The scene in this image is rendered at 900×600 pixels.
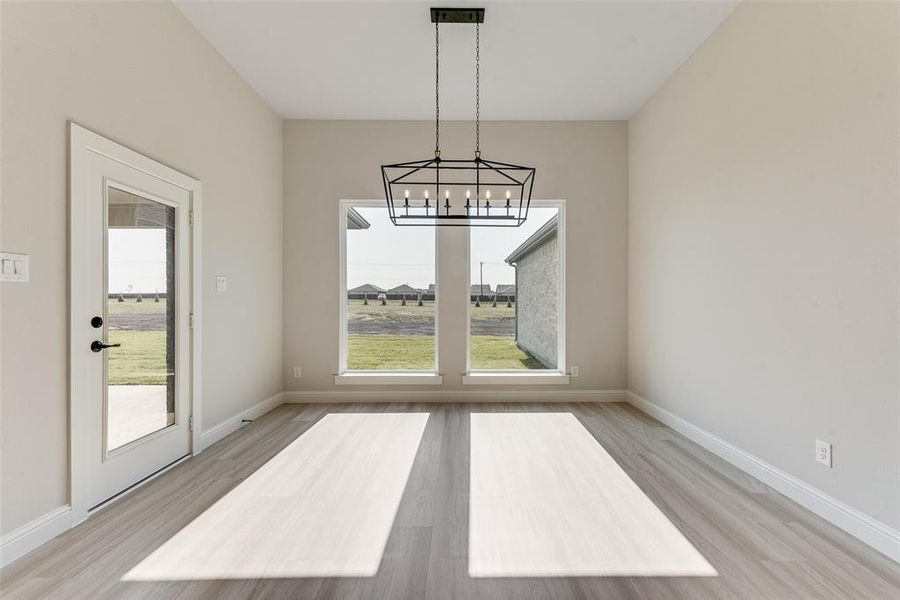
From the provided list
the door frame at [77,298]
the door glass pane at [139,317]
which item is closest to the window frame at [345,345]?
the door glass pane at [139,317]

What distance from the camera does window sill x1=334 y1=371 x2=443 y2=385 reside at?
4.58 metres

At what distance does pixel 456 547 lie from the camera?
1.92 metres

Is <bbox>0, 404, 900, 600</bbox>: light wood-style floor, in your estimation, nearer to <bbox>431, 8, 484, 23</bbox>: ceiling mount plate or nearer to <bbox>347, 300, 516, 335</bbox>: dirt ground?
<bbox>347, 300, 516, 335</bbox>: dirt ground

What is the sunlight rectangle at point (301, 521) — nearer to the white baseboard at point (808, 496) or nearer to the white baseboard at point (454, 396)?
the white baseboard at point (454, 396)

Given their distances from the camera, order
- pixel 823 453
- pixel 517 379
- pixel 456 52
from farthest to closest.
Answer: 1. pixel 517 379
2. pixel 456 52
3. pixel 823 453

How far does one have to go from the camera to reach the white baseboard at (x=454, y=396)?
4.57 m

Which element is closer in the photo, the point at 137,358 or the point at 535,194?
the point at 137,358

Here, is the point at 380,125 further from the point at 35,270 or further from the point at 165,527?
the point at 165,527

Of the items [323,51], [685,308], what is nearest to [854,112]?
[685,308]

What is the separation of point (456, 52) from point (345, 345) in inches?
127

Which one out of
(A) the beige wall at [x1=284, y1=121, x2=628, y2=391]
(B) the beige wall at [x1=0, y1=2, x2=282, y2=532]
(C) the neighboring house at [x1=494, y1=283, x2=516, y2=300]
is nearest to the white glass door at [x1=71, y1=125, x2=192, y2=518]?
(B) the beige wall at [x1=0, y1=2, x2=282, y2=532]

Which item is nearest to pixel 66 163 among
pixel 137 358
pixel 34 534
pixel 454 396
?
pixel 137 358

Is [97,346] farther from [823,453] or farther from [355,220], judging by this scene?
[823,453]

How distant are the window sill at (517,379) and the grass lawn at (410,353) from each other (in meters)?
0.16
